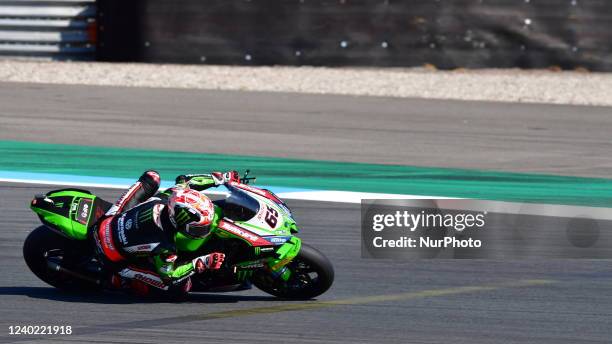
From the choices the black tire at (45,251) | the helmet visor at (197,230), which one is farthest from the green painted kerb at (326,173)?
the helmet visor at (197,230)

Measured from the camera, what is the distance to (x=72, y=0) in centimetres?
2183

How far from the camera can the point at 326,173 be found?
12516 millimetres

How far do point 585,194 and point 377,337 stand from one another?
5.49m

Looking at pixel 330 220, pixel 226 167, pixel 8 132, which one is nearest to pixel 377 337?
pixel 330 220

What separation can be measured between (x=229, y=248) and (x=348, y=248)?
6.75ft

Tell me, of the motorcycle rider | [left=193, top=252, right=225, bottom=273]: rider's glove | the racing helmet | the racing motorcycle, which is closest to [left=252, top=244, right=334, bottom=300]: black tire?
the racing motorcycle

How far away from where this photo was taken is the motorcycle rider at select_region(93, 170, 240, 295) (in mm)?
6777

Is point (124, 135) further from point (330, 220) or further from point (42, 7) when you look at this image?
point (42, 7)

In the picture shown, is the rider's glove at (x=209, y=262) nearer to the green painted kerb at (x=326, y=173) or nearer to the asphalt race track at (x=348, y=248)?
the asphalt race track at (x=348, y=248)

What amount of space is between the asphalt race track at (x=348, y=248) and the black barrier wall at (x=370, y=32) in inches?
78.8

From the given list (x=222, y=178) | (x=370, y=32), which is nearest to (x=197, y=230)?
(x=222, y=178)

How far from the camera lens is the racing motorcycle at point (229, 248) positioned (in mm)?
6875

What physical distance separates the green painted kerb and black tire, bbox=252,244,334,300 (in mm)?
4149

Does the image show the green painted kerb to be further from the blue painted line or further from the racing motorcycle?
the racing motorcycle
